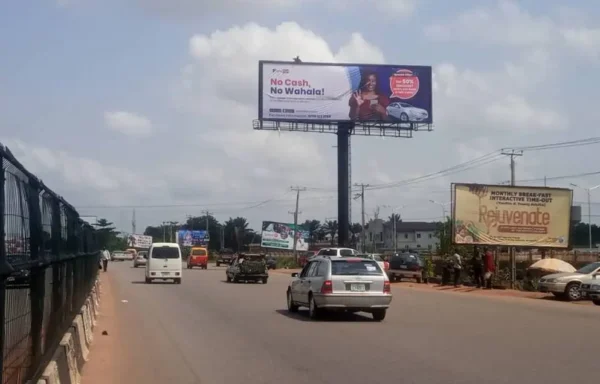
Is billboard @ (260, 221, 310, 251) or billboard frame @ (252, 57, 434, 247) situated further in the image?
billboard @ (260, 221, 310, 251)

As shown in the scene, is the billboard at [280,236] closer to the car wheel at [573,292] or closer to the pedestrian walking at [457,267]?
the pedestrian walking at [457,267]

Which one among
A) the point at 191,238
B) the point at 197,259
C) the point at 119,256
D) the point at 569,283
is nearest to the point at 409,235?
the point at 191,238

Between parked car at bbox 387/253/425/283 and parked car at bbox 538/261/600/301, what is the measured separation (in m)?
15.0

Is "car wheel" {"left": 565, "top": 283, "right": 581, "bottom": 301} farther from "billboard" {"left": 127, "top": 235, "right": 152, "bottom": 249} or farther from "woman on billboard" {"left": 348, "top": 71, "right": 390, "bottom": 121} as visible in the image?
"billboard" {"left": 127, "top": 235, "right": 152, "bottom": 249}

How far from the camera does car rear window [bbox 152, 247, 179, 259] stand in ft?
132

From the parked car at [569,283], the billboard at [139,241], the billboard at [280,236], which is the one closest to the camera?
the parked car at [569,283]

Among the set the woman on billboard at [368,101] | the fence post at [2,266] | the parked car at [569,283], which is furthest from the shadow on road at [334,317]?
the woman on billboard at [368,101]

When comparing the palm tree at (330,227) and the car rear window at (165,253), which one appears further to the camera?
the palm tree at (330,227)

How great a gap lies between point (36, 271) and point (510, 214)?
3488 cm

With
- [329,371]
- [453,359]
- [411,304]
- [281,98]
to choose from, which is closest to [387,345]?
[453,359]

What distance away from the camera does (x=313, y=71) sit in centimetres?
5859

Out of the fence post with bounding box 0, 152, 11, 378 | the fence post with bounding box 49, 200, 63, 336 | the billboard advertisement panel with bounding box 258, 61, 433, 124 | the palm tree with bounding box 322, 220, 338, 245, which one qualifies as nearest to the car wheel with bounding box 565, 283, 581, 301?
the fence post with bounding box 49, 200, 63, 336

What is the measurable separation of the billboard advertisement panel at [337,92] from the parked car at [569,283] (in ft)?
99.5

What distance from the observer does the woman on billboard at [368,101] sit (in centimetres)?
5869
